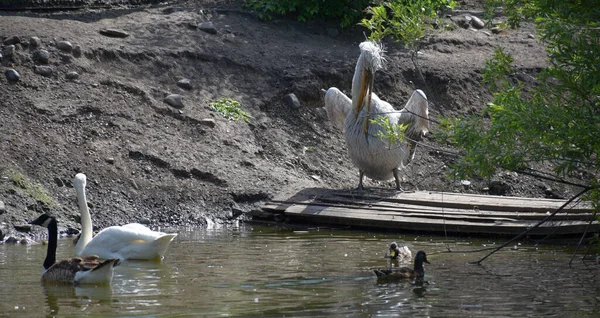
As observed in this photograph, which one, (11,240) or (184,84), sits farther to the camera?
(184,84)

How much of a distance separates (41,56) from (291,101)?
14.5 feet

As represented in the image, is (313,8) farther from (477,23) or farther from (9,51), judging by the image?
(9,51)

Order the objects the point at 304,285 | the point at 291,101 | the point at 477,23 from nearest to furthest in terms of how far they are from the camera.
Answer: the point at 304,285 < the point at 291,101 < the point at 477,23

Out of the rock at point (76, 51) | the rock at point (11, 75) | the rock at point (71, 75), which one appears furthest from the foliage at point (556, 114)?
the rock at point (76, 51)

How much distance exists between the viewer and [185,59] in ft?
59.7

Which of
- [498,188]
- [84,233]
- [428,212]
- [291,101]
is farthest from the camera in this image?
[291,101]

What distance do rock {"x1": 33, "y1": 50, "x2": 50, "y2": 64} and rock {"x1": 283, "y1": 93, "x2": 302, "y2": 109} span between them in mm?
4248

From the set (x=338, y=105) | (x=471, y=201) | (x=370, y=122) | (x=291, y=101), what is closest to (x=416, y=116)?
(x=370, y=122)

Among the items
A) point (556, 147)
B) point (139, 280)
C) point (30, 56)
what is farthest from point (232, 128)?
point (556, 147)

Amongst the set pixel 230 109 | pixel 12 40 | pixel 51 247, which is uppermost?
pixel 12 40

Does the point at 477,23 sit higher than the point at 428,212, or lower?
higher

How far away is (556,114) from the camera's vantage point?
873cm

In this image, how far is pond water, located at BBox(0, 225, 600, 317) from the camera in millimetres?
Answer: 8305

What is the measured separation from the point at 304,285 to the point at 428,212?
493 centimetres
